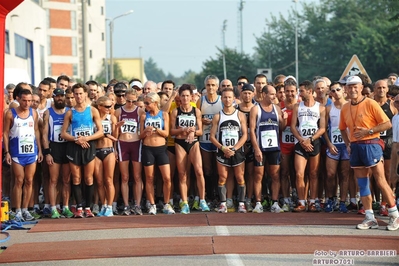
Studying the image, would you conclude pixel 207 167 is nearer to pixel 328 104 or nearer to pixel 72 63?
pixel 328 104

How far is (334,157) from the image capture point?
14.0 meters

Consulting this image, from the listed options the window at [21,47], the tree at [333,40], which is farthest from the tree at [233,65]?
the window at [21,47]

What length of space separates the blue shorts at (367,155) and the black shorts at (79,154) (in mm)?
4665

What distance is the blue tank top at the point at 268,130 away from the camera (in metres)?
14.2

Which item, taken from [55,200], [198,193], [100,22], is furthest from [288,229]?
[100,22]

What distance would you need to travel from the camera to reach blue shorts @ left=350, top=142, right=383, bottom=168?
39.3ft

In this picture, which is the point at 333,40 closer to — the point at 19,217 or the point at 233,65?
the point at 233,65

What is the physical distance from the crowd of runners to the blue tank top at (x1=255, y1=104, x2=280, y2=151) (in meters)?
0.02

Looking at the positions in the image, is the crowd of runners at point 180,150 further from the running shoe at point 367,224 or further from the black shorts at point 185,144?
the running shoe at point 367,224

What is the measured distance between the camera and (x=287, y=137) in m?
14.4

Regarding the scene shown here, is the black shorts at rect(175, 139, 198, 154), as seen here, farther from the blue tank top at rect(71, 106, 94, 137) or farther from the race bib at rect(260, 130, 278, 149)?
the blue tank top at rect(71, 106, 94, 137)

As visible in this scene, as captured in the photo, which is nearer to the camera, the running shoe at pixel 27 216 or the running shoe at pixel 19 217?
the running shoe at pixel 19 217

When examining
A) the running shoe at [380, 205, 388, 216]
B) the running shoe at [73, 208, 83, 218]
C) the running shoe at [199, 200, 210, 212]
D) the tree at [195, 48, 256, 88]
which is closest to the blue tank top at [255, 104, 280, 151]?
the running shoe at [199, 200, 210, 212]

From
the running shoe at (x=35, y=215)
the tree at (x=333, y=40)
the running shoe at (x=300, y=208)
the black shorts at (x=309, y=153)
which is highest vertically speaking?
the tree at (x=333, y=40)
